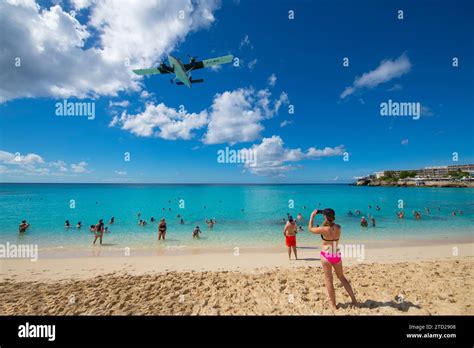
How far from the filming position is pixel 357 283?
6117mm

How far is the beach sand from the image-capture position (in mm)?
4852

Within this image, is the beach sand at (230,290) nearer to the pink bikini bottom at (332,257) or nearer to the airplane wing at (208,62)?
the pink bikini bottom at (332,257)

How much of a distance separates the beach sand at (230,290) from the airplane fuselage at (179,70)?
13.4m

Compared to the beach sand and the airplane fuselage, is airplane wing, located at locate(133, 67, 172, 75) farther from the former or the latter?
the beach sand

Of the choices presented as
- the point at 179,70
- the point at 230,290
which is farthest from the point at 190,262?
the point at 179,70

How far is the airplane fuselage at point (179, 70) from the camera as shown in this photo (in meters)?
14.6

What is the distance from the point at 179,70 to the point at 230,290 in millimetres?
15261

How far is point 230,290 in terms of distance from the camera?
5965 millimetres

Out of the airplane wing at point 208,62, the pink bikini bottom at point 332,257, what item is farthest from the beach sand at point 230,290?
the airplane wing at point 208,62

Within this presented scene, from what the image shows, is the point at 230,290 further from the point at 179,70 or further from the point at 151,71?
the point at 151,71

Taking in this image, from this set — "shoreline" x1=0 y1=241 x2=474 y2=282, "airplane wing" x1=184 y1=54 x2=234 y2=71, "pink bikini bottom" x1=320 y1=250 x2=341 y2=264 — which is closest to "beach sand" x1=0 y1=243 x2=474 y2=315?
"shoreline" x1=0 y1=241 x2=474 y2=282

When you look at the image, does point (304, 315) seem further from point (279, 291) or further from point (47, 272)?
point (47, 272)
